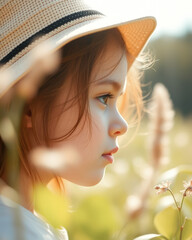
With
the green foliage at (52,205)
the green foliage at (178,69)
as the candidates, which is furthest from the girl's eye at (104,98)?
the green foliage at (178,69)

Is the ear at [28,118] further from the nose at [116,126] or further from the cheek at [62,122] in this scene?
the nose at [116,126]

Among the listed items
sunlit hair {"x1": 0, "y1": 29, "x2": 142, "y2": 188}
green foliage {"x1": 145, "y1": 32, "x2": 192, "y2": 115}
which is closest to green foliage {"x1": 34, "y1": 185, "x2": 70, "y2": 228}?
sunlit hair {"x1": 0, "y1": 29, "x2": 142, "y2": 188}

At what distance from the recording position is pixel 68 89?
974mm

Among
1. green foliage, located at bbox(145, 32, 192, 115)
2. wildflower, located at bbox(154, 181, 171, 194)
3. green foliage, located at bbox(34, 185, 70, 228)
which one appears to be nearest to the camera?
green foliage, located at bbox(34, 185, 70, 228)

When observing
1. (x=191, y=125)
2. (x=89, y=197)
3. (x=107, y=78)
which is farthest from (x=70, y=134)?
(x=191, y=125)

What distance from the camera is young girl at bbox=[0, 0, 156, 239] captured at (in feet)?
2.78

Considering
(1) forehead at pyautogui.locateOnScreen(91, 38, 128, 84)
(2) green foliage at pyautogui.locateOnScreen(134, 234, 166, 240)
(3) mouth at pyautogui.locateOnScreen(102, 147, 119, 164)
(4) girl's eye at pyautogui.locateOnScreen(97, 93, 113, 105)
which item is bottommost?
(2) green foliage at pyautogui.locateOnScreen(134, 234, 166, 240)

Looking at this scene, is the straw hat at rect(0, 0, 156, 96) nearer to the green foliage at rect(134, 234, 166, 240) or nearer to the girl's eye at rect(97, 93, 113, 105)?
the girl's eye at rect(97, 93, 113, 105)

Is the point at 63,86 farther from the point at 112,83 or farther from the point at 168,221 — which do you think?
the point at 168,221

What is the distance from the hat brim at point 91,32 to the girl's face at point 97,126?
14 centimetres

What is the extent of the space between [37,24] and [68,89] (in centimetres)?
19

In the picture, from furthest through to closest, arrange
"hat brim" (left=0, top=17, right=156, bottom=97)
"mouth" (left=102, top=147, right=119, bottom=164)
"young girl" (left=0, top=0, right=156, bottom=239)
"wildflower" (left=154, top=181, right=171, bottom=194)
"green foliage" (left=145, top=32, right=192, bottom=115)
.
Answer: "green foliage" (left=145, top=32, right=192, bottom=115) → "mouth" (left=102, top=147, right=119, bottom=164) → "young girl" (left=0, top=0, right=156, bottom=239) → "hat brim" (left=0, top=17, right=156, bottom=97) → "wildflower" (left=154, top=181, right=171, bottom=194)

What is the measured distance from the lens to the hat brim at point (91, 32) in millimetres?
735

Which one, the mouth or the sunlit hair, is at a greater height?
the sunlit hair
